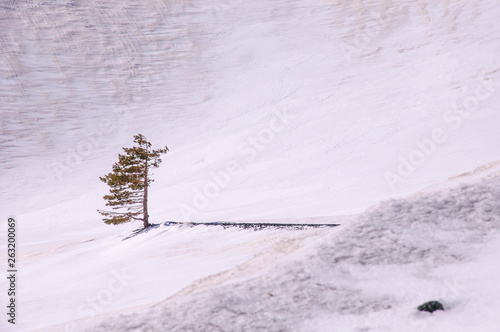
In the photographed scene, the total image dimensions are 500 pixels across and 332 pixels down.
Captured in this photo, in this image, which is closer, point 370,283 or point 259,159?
point 370,283

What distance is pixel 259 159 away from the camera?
121 ft

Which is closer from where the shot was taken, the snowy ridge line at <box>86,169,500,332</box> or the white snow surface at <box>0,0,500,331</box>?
the snowy ridge line at <box>86,169,500,332</box>

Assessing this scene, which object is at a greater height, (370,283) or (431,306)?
(370,283)

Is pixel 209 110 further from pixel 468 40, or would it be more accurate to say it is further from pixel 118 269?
pixel 118 269

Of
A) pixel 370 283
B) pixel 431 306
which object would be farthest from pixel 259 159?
pixel 431 306

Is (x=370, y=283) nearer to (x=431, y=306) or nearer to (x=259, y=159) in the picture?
(x=431, y=306)

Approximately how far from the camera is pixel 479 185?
5559mm

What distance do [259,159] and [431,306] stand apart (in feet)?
109

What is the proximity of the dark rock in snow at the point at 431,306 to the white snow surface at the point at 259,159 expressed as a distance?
0.26 feet

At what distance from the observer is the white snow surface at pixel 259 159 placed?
4.20m

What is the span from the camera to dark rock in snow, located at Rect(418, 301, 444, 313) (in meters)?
3.73

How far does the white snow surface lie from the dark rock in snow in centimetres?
8

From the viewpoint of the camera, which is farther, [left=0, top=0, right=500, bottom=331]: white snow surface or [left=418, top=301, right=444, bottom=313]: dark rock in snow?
[left=0, top=0, right=500, bottom=331]: white snow surface

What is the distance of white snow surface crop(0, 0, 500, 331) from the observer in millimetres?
4199
